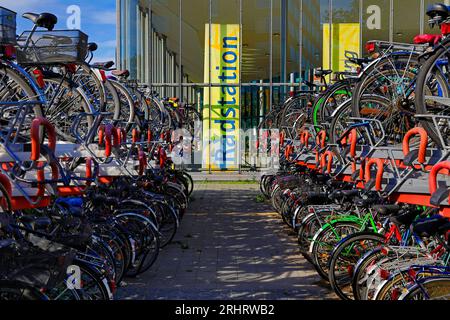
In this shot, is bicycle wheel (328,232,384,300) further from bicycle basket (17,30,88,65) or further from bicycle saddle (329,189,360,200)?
bicycle basket (17,30,88,65)

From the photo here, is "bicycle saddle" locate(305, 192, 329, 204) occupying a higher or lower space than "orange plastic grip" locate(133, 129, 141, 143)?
lower

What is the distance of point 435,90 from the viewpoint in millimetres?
4832

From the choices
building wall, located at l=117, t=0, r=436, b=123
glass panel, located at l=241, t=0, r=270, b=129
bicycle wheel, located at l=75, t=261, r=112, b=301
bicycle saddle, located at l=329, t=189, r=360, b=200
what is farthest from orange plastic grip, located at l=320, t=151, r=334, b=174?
glass panel, located at l=241, t=0, r=270, b=129

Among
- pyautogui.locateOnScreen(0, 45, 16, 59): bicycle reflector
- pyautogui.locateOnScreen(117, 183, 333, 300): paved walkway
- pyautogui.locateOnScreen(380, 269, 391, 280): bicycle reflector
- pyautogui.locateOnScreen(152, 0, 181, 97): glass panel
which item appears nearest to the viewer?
pyautogui.locateOnScreen(380, 269, 391, 280): bicycle reflector

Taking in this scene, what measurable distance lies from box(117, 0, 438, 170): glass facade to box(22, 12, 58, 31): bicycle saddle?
11642 millimetres

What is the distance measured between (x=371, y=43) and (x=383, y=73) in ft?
1.54

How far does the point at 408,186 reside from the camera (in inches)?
170

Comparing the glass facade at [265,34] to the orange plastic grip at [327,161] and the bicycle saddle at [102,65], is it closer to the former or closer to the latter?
the bicycle saddle at [102,65]

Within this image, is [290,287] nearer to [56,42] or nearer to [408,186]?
[408,186]

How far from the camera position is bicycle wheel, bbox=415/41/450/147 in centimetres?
442

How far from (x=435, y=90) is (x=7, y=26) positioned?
140 inches

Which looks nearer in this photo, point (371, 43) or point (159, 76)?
point (371, 43)
